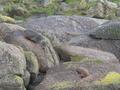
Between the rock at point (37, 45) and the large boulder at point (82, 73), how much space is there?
36 cm

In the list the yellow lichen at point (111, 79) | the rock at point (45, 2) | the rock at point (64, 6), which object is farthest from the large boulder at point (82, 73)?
the rock at point (45, 2)

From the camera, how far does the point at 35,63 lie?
43.0 feet

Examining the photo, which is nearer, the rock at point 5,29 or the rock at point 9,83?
the rock at point 9,83

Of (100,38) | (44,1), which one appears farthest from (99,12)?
(100,38)

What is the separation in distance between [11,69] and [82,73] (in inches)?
81.1

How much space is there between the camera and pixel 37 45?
14273 millimetres

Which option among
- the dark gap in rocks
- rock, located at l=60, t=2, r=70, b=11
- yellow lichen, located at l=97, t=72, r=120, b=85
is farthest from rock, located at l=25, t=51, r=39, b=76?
rock, located at l=60, t=2, r=70, b=11

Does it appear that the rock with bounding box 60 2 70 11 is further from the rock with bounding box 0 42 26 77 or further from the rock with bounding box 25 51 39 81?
the rock with bounding box 0 42 26 77

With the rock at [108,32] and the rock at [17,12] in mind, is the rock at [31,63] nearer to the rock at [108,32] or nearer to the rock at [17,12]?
the rock at [108,32]

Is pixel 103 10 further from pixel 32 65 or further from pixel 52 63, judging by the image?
pixel 32 65

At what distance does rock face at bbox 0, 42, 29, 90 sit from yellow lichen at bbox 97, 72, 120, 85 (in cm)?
201

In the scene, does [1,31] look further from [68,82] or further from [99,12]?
[99,12]

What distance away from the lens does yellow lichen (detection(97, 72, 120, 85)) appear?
1188 cm

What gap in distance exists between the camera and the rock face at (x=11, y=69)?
11719mm
